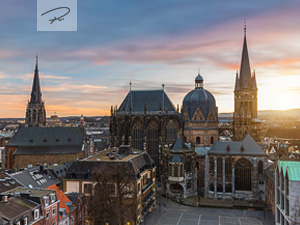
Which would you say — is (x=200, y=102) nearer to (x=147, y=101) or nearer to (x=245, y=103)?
(x=245, y=103)

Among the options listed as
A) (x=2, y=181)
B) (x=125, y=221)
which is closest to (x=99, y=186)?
(x=125, y=221)

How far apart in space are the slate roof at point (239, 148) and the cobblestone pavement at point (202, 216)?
1519 cm

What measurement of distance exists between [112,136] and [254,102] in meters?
45.5

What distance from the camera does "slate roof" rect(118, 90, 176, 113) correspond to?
9769cm

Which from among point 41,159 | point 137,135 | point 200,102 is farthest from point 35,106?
point 200,102

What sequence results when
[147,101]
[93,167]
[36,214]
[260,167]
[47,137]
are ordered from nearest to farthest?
[36,214] → [93,167] → [260,167] → [47,137] → [147,101]

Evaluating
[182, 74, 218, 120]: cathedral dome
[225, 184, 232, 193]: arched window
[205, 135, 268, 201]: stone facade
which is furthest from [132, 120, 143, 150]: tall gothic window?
[225, 184, 232, 193]: arched window

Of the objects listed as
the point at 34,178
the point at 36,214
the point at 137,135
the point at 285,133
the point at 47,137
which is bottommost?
the point at 36,214

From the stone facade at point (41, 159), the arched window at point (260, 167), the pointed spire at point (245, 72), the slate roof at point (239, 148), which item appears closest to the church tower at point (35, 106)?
the stone facade at point (41, 159)

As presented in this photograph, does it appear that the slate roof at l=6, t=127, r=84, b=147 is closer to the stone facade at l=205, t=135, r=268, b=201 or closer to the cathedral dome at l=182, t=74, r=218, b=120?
the cathedral dome at l=182, t=74, r=218, b=120

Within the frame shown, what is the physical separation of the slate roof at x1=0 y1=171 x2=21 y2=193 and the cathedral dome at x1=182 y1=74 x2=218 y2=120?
54045 millimetres

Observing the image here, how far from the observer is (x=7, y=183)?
53531 millimetres

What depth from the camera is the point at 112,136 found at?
10050cm

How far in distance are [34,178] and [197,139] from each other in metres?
49.5
